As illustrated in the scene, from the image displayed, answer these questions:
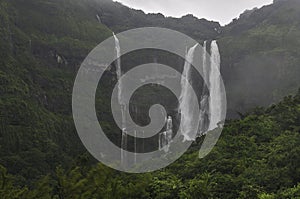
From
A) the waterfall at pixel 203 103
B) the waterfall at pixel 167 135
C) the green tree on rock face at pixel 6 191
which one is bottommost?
the waterfall at pixel 167 135

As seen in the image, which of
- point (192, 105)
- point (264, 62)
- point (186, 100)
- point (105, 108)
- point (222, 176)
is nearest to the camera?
point (222, 176)

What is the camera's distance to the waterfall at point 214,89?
50.5m

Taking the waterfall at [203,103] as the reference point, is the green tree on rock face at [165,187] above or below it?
below

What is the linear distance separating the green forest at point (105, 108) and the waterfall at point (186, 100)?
4325 mm

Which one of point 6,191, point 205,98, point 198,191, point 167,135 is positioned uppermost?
point 205,98

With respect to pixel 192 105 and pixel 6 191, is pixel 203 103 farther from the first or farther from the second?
pixel 6 191

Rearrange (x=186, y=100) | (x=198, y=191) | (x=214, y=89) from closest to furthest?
(x=198, y=191) → (x=214, y=89) → (x=186, y=100)

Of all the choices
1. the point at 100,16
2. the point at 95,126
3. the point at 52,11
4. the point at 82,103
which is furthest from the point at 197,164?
the point at 100,16

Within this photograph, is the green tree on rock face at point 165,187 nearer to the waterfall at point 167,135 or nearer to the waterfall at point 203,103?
the waterfall at point 203,103

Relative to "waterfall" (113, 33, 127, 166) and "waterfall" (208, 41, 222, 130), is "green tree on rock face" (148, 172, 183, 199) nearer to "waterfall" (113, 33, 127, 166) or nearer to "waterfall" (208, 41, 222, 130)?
"waterfall" (113, 33, 127, 166)

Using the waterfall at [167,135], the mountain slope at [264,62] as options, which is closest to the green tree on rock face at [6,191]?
the waterfall at [167,135]

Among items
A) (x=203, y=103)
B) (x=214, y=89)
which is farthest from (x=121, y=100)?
(x=214, y=89)

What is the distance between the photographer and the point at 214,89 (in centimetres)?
5412

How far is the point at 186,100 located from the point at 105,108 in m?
9.49
